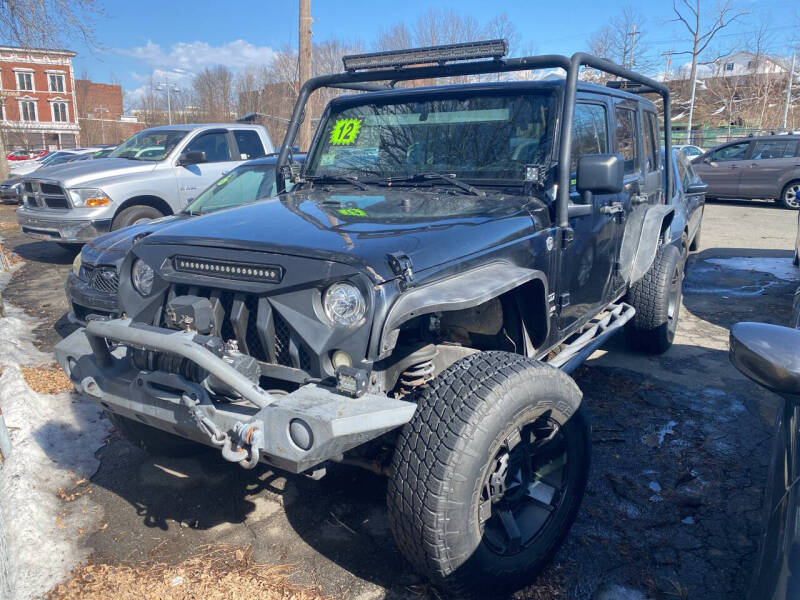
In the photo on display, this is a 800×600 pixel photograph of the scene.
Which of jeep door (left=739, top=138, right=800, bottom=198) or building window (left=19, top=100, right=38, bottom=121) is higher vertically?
building window (left=19, top=100, right=38, bottom=121)

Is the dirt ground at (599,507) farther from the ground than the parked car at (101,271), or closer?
closer

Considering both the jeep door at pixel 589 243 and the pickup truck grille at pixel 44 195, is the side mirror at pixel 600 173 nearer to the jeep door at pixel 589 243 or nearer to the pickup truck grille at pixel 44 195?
the jeep door at pixel 589 243

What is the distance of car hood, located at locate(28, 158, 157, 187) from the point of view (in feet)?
27.8

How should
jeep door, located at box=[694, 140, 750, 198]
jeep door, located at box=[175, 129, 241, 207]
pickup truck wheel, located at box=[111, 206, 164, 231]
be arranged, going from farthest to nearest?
jeep door, located at box=[694, 140, 750, 198] → jeep door, located at box=[175, 129, 241, 207] → pickup truck wheel, located at box=[111, 206, 164, 231]

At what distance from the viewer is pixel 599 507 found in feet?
10.7

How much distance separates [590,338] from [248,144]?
7.43m

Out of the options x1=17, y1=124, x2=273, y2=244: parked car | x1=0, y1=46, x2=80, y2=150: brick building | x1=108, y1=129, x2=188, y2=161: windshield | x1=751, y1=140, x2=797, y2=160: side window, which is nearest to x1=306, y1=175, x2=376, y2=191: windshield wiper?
x1=17, y1=124, x2=273, y2=244: parked car

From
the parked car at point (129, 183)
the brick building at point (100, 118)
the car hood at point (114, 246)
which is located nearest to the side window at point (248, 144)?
the parked car at point (129, 183)

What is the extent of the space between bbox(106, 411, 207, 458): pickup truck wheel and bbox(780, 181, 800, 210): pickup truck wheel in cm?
1594

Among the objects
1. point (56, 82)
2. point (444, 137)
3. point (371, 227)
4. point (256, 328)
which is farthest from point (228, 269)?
point (56, 82)

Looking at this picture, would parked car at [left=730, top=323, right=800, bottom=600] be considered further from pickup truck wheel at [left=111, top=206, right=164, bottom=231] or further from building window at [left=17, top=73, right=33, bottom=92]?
building window at [left=17, top=73, right=33, bottom=92]

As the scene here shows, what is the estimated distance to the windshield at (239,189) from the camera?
21.2 ft

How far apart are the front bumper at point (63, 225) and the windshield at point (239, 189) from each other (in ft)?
8.90

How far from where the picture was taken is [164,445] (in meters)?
3.62
